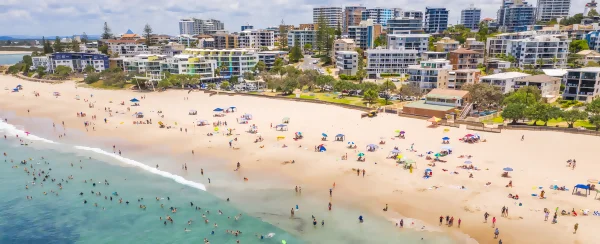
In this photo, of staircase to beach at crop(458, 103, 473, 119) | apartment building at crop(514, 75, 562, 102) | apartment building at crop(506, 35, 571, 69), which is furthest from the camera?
apartment building at crop(506, 35, 571, 69)

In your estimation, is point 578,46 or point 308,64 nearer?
point 578,46

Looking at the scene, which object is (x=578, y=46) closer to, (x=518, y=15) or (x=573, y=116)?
(x=573, y=116)

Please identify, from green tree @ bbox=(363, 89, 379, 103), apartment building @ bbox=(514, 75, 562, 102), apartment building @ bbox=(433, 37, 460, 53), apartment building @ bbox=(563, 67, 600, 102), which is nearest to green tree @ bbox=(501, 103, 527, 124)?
apartment building @ bbox=(514, 75, 562, 102)

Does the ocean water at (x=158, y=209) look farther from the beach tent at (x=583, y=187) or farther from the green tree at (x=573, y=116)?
the green tree at (x=573, y=116)

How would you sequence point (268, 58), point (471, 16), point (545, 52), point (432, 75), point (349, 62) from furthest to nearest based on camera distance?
point (471, 16) → point (268, 58) → point (349, 62) → point (545, 52) → point (432, 75)

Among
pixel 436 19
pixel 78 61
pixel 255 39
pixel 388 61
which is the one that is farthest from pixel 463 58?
pixel 78 61

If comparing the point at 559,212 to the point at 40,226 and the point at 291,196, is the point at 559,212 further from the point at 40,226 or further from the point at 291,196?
the point at 40,226

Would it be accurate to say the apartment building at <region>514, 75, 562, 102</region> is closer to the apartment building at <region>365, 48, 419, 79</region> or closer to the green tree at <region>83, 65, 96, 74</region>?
the apartment building at <region>365, 48, 419, 79</region>
